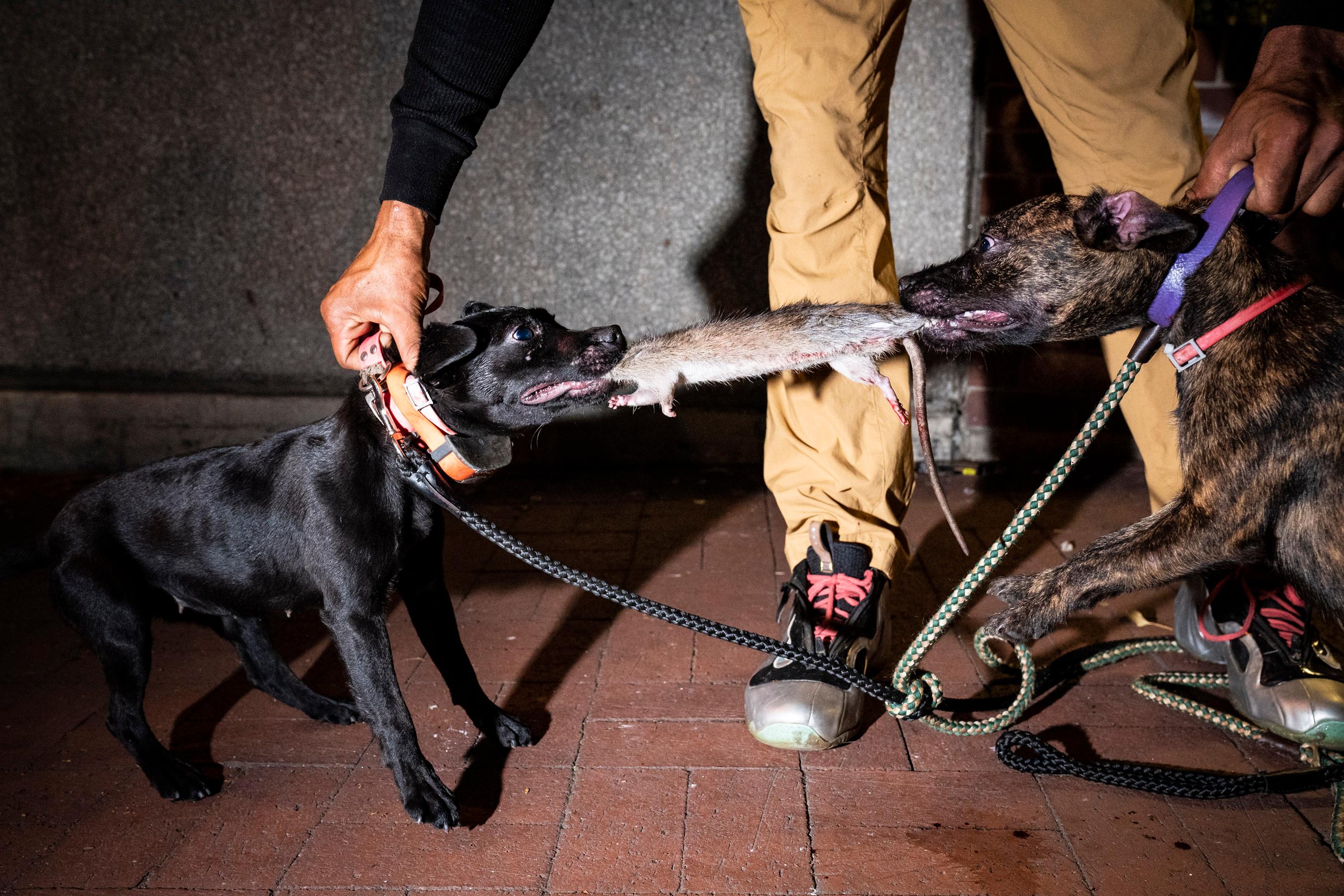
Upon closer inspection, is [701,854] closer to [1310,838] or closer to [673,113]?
[1310,838]

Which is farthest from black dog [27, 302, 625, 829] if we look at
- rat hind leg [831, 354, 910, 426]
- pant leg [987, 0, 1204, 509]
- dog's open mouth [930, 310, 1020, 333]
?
pant leg [987, 0, 1204, 509]

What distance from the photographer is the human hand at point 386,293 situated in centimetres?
190

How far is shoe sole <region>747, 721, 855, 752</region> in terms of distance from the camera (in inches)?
82.1

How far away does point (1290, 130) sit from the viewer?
1.79m

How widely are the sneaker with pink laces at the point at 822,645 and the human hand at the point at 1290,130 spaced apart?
3.94 ft

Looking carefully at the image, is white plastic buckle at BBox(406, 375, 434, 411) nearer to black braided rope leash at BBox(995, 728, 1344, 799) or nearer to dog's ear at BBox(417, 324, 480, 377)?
dog's ear at BBox(417, 324, 480, 377)

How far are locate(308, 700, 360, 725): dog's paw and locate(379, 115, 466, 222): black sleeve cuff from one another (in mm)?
1289

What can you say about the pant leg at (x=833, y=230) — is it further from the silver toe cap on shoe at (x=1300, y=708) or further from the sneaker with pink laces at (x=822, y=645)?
the silver toe cap on shoe at (x=1300, y=708)

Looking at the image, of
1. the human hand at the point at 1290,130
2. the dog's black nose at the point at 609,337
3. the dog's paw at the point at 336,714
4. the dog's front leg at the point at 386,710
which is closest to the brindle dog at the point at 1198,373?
the human hand at the point at 1290,130

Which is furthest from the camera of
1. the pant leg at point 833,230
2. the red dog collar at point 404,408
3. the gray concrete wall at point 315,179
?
the gray concrete wall at point 315,179

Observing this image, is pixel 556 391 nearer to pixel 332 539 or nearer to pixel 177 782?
pixel 332 539

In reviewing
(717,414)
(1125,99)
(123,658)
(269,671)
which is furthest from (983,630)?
(717,414)

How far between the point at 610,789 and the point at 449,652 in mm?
520

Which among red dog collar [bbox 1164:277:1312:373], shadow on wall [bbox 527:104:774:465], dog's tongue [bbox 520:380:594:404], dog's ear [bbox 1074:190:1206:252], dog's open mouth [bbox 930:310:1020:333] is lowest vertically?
shadow on wall [bbox 527:104:774:465]
